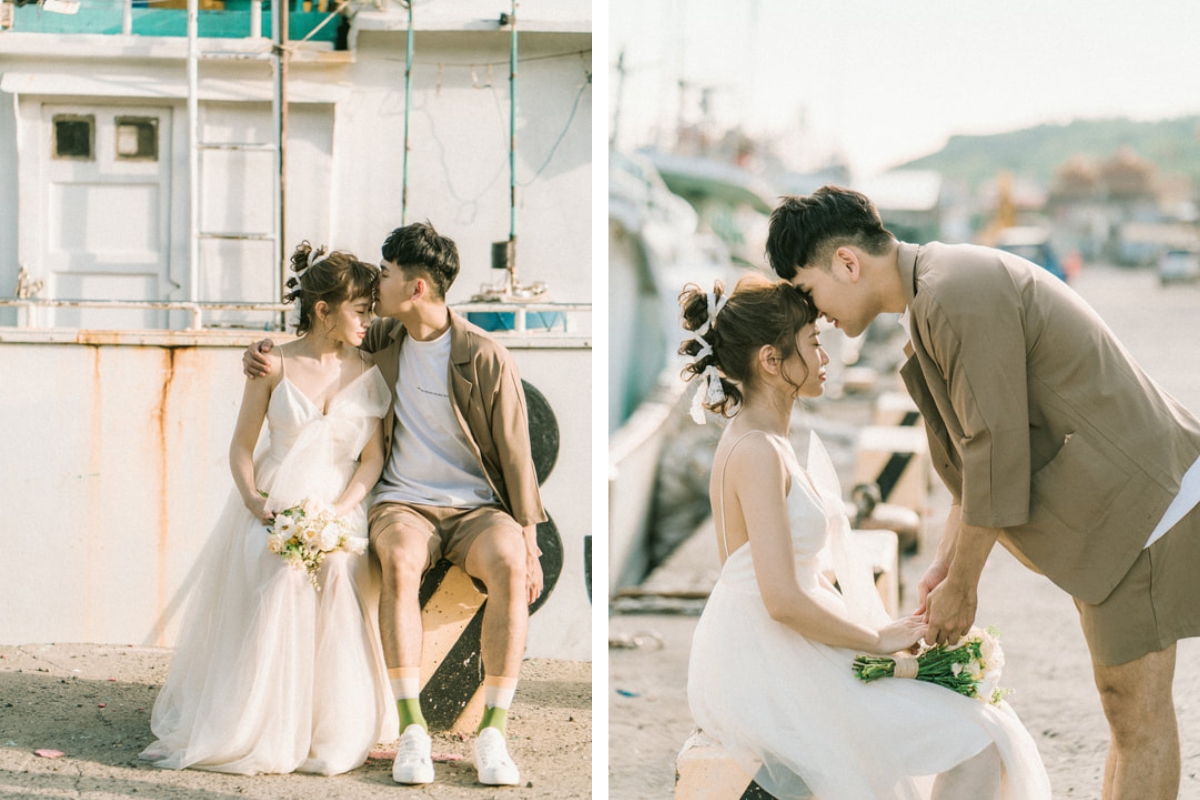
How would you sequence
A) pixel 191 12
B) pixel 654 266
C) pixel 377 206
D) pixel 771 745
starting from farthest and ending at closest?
pixel 654 266
pixel 377 206
pixel 191 12
pixel 771 745

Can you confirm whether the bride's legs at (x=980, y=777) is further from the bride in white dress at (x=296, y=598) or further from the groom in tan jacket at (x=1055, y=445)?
the bride in white dress at (x=296, y=598)

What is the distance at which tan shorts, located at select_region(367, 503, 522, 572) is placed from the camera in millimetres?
4426

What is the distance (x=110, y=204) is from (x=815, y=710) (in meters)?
4.68

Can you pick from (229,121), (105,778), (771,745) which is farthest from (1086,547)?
(229,121)

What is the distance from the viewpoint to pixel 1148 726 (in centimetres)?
320

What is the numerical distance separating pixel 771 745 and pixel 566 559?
3.01 m

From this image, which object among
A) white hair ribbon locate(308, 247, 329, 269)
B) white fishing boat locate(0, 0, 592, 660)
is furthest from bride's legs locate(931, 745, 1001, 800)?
white fishing boat locate(0, 0, 592, 660)

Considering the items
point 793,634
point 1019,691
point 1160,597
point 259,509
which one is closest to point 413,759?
point 259,509

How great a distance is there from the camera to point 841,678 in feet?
10.4

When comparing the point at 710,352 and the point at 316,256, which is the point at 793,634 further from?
the point at 316,256

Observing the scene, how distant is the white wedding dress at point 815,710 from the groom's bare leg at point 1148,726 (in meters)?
0.27

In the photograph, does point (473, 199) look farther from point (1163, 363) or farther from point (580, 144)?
point (1163, 363)

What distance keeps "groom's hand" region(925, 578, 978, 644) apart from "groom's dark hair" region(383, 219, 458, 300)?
2219mm

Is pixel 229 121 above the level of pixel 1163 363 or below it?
above
